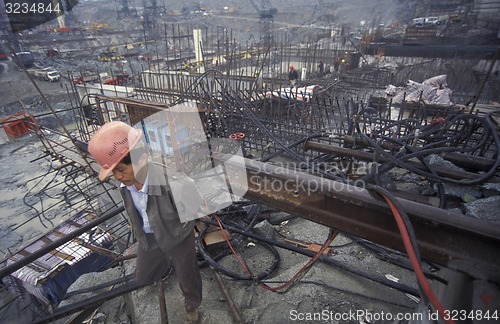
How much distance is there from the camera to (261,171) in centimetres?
249

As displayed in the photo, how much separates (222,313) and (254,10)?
89057 mm

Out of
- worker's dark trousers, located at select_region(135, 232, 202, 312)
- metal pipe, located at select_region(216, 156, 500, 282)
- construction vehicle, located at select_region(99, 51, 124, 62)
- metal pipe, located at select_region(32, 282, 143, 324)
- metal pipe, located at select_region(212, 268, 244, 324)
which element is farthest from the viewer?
construction vehicle, located at select_region(99, 51, 124, 62)

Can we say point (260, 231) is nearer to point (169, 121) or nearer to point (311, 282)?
point (311, 282)

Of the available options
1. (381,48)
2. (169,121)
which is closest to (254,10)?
(381,48)

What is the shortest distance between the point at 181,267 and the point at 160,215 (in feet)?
2.38

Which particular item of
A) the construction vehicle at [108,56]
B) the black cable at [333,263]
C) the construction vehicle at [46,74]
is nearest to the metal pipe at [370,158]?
the black cable at [333,263]

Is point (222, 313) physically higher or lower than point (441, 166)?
lower

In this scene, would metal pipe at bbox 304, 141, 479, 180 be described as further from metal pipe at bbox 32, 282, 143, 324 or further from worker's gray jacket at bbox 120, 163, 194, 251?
metal pipe at bbox 32, 282, 143, 324

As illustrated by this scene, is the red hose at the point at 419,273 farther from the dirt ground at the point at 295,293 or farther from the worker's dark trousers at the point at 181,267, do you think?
the worker's dark trousers at the point at 181,267

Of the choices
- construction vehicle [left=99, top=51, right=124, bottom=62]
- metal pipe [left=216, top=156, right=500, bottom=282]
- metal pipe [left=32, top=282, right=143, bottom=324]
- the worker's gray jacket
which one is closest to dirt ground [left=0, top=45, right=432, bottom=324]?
metal pipe [left=32, top=282, right=143, bottom=324]

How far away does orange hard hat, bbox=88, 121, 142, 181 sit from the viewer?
82.9 inches

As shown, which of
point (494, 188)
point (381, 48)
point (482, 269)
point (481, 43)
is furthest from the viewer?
point (381, 48)

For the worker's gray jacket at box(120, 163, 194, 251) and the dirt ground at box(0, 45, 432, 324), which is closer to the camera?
the worker's gray jacket at box(120, 163, 194, 251)

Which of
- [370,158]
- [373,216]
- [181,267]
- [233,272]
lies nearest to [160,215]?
[181,267]
